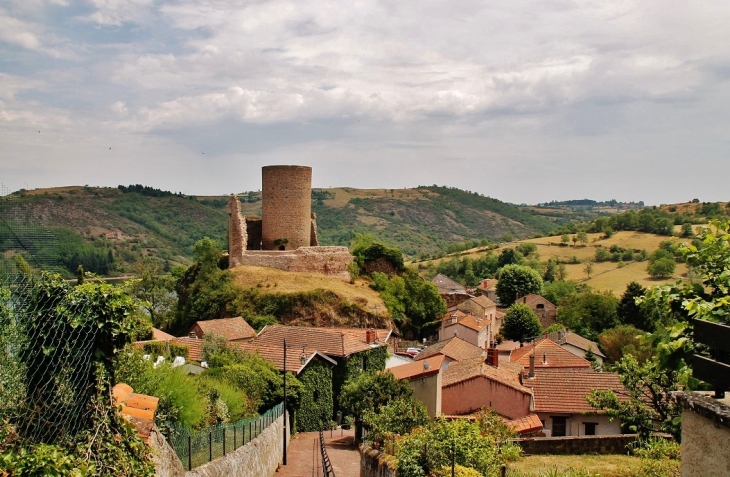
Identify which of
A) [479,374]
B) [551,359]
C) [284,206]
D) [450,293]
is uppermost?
[284,206]

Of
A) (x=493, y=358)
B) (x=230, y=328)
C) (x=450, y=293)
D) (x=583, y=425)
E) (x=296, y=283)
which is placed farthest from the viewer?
(x=450, y=293)

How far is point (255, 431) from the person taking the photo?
56.1 ft

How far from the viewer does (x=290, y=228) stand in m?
48.3

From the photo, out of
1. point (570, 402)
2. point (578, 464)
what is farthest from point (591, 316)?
point (578, 464)

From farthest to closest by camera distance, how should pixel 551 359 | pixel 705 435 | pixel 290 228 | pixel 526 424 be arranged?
1. pixel 290 228
2. pixel 551 359
3. pixel 526 424
4. pixel 705 435

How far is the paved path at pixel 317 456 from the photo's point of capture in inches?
802

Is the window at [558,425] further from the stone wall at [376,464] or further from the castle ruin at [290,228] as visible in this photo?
the castle ruin at [290,228]

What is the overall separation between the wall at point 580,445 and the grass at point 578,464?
41 centimetres

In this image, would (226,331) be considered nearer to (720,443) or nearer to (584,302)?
(720,443)

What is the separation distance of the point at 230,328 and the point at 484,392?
15.7 m

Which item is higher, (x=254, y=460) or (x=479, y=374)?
(x=254, y=460)

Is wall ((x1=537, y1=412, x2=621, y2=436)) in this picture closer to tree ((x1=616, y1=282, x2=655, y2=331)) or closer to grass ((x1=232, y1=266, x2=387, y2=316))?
grass ((x1=232, y1=266, x2=387, y2=316))

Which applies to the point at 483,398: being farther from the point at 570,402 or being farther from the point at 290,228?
the point at 290,228

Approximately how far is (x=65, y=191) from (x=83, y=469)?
589 ft
